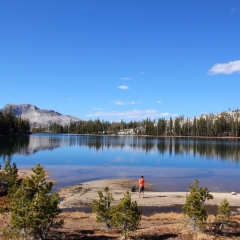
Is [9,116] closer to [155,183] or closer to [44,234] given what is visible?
[155,183]

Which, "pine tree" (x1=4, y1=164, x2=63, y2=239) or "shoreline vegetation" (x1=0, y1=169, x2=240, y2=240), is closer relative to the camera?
"pine tree" (x1=4, y1=164, x2=63, y2=239)

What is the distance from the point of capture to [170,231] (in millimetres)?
17156

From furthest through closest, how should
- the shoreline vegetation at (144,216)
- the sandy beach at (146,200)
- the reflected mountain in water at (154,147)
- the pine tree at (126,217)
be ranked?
the reflected mountain in water at (154,147)
the sandy beach at (146,200)
the shoreline vegetation at (144,216)
the pine tree at (126,217)

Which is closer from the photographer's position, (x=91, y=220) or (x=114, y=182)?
(x=91, y=220)

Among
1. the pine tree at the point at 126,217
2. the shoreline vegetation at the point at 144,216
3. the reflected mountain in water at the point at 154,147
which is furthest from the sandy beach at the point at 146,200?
the reflected mountain in water at the point at 154,147

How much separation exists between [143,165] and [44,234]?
52.4 metres

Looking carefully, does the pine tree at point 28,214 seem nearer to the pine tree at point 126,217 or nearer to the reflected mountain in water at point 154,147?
the pine tree at point 126,217

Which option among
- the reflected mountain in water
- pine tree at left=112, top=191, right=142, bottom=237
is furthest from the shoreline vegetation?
the reflected mountain in water

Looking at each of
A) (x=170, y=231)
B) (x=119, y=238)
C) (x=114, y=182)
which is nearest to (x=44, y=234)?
(x=119, y=238)

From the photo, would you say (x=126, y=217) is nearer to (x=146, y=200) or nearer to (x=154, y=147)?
(x=146, y=200)

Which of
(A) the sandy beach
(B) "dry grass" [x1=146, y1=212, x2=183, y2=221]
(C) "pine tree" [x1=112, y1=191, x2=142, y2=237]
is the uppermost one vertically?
(C) "pine tree" [x1=112, y1=191, x2=142, y2=237]

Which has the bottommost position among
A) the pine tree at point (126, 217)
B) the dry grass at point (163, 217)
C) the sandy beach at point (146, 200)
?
the sandy beach at point (146, 200)

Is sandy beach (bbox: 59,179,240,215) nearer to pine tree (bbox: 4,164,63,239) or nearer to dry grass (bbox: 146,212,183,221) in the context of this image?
dry grass (bbox: 146,212,183,221)

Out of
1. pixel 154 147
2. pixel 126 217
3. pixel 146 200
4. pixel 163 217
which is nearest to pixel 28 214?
pixel 126 217
